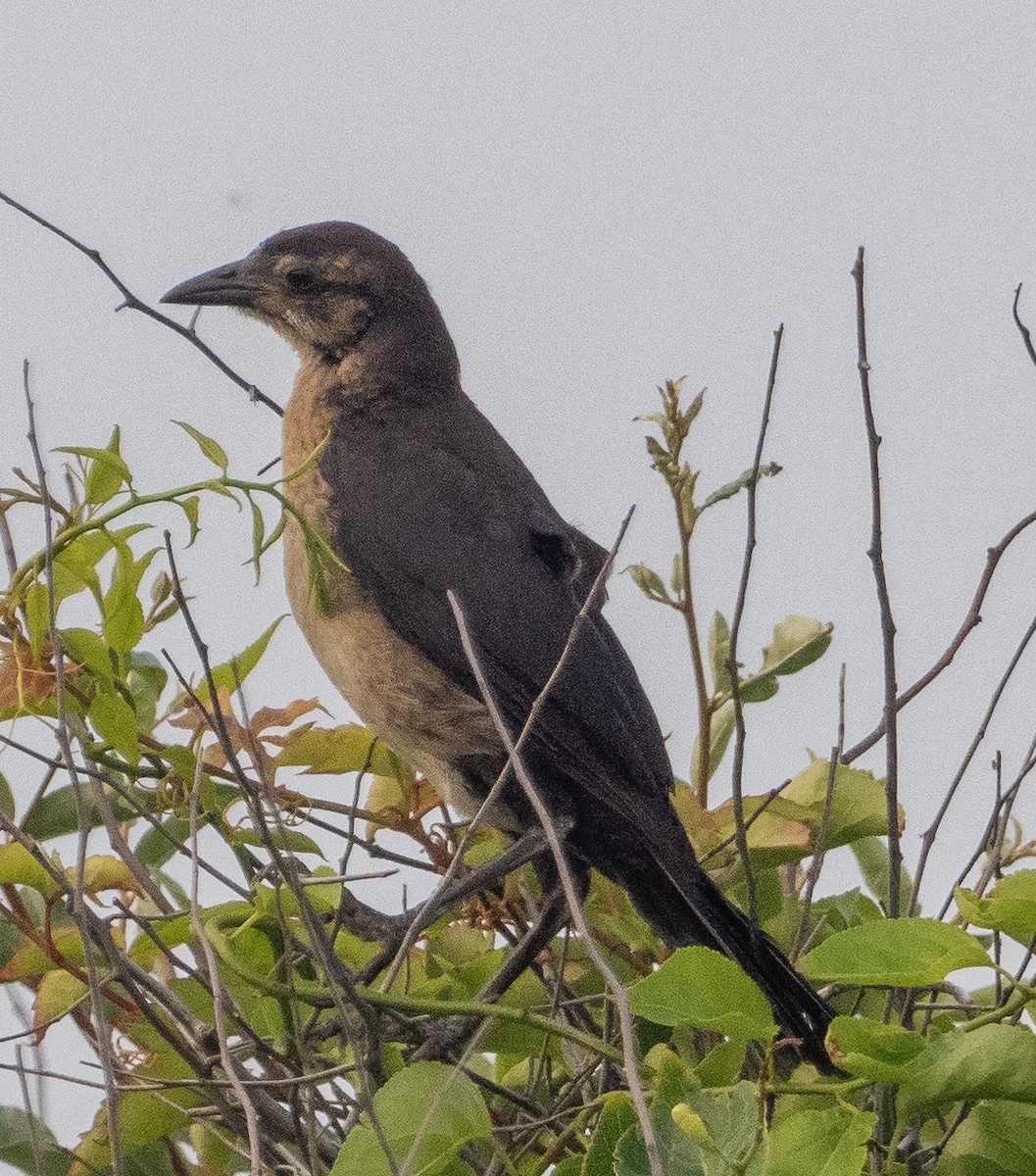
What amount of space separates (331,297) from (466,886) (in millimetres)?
1543

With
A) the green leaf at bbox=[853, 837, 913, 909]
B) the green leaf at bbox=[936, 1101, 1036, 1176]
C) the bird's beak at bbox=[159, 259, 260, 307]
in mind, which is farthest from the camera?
the bird's beak at bbox=[159, 259, 260, 307]

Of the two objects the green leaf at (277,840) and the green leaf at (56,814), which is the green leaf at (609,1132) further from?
the green leaf at (56,814)

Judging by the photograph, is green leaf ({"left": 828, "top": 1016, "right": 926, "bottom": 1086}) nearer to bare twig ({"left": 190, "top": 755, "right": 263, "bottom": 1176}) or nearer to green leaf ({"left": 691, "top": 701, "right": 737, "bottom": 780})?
bare twig ({"left": 190, "top": 755, "right": 263, "bottom": 1176})

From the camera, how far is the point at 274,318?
364 centimetres

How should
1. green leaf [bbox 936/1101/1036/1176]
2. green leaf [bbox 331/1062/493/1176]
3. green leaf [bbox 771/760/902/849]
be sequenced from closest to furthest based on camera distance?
1. green leaf [bbox 331/1062/493/1176]
2. green leaf [bbox 936/1101/1036/1176]
3. green leaf [bbox 771/760/902/849]

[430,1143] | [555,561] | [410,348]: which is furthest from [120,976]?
[410,348]

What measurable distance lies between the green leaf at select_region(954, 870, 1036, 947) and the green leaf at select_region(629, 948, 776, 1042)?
21 cm

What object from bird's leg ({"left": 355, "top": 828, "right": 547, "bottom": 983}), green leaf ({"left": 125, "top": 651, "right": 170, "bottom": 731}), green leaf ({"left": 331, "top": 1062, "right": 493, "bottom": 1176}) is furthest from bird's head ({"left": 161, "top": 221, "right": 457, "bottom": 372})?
green leaf ({"left": 331, "top": 1062, "right": 493, "bottom": 1176})

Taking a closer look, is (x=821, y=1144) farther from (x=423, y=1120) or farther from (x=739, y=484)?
(x=739, y=484)

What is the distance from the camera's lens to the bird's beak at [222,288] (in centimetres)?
351

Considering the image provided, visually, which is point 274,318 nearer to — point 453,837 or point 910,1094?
Result: point 453,837

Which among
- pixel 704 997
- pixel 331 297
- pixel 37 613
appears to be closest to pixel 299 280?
pixel 331 297

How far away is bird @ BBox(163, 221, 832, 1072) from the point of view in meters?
2.91

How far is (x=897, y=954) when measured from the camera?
4.89 ft
